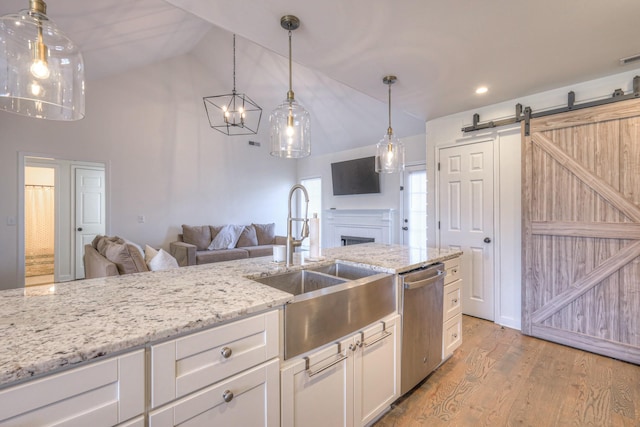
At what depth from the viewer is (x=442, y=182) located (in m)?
3.65

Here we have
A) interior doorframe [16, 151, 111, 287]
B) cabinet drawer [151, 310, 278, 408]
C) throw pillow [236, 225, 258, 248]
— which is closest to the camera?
cabinet drawer [151, 310, 278, 408]

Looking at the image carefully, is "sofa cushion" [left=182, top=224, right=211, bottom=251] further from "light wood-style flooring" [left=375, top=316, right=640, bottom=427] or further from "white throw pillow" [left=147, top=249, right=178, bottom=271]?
"light wood-style flooring" [left=375, top=316, right=640, bottom=427]

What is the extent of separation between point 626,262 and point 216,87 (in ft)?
21.7

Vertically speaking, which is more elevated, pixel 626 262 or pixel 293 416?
pixel 626 262

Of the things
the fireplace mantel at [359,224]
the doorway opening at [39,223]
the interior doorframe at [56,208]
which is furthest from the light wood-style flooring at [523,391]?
the doorway opening at [39,223]

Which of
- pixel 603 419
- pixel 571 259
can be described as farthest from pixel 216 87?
pixel 603 419

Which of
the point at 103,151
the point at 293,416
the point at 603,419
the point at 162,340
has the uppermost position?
the point at 103,151

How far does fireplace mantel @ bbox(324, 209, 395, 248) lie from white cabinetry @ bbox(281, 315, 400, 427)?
3.69m

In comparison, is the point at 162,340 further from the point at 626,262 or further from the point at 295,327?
the point at 626,262

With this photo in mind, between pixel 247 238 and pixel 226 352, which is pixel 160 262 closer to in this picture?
pixel 226 352

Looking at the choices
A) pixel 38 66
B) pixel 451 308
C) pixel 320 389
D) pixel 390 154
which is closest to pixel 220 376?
pixel 320 389

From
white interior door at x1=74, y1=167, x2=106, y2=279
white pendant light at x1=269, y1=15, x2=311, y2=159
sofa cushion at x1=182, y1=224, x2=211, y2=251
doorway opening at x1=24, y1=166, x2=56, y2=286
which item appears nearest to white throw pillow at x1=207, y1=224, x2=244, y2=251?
sofa cushion at x1=182, y1=224, x2=211, y2=251

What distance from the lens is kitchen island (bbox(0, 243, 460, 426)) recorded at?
74 cm

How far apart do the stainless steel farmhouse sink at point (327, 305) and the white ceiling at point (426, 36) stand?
1.64m
